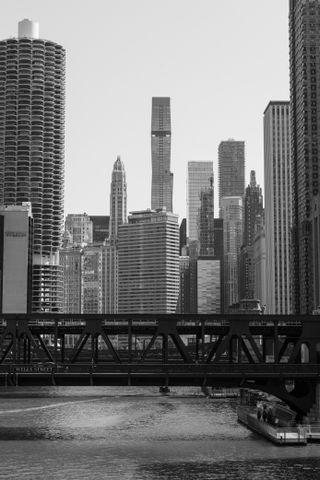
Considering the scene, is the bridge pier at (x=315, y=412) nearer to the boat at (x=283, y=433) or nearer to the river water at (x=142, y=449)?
the boat at (x=283, y=433)

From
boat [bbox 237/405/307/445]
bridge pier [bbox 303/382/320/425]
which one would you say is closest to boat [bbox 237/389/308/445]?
boat [bbox 237/405/307/445]

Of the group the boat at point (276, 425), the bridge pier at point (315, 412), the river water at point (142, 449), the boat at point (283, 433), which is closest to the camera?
the river water at point (142, 449)

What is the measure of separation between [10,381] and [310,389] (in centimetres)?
2929

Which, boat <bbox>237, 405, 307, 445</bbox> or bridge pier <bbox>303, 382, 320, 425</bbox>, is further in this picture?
bridge pier <bbox>303, 382, 320, 425</bbox>

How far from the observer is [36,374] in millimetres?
83188

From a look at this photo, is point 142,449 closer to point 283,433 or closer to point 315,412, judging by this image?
point 283,433

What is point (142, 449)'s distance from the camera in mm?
80375

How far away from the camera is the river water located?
68500 millimetres

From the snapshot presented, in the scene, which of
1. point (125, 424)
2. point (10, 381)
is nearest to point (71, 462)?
point (10, 381)

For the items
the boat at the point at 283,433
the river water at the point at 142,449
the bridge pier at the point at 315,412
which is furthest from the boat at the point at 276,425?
the bridge pier at the point at 315,412

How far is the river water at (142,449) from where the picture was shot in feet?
225

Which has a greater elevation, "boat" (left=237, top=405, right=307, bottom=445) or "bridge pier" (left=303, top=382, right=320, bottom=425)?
"bridge pier" (left=303, top=382, right=320, bottom=425)

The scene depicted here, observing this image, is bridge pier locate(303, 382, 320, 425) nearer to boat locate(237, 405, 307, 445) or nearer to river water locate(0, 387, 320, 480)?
boat locate(237, 405, 307, 445)

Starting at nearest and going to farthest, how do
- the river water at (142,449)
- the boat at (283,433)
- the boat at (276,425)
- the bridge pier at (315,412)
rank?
the river water at (142,449) → the boat at (283,433) → the boat at (276,425) → the bridge pier at (315,412)
